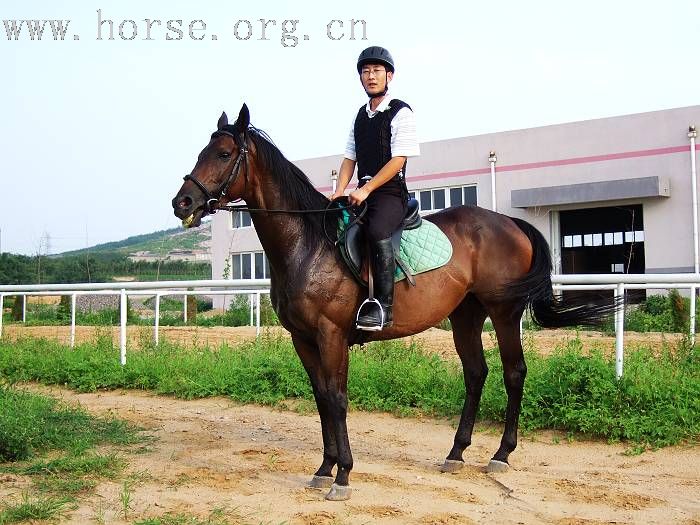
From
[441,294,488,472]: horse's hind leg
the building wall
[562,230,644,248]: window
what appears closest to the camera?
[441,294,488,472]: horse's hind leg

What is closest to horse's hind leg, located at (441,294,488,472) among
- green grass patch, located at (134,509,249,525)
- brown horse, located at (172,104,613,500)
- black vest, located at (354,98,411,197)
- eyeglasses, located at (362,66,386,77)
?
brown horse, located at (172,104,613,500)

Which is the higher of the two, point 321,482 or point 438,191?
point 438,191

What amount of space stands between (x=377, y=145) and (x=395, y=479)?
246 cm

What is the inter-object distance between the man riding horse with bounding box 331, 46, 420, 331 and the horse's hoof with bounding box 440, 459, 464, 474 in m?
1.29

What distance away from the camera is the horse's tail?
6176mm

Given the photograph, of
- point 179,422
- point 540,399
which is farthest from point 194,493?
Answer: point 540,399

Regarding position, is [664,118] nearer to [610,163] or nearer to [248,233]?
[610,163]

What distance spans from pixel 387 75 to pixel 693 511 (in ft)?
11.8

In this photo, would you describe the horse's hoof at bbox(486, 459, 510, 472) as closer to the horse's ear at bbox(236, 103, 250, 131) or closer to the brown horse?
the brown horse

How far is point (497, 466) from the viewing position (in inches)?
223

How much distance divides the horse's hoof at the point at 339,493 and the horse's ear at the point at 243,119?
100 inches

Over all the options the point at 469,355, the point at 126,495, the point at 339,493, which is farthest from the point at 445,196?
the point at 126,495

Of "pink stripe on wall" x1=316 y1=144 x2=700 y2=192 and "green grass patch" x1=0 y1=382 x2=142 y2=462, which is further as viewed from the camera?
"pink stripe on wall" x1=316 y1=144 x2=700 y2=192

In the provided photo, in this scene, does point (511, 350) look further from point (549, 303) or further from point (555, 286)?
point (555, 286)
